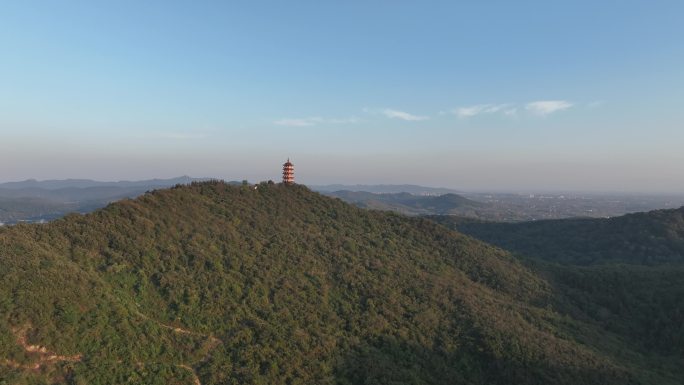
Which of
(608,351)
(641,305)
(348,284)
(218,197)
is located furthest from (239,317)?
(641,305)

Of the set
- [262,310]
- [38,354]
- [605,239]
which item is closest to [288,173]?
[262,310]

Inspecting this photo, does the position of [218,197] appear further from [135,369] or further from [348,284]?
[135,369]

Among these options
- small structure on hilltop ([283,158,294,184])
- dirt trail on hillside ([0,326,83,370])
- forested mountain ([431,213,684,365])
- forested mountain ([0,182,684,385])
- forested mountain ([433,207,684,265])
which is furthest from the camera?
forested mountain ([433,207,684,265])

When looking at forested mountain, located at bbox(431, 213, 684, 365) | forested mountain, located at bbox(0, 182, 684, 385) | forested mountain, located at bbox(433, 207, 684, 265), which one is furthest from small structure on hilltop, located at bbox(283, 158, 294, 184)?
forested mountain, located at bbox(433, 207, 684, 265)

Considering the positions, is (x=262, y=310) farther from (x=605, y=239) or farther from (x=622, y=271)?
(x=605, y=239)

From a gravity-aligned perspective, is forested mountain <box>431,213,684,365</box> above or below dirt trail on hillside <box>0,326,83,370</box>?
below

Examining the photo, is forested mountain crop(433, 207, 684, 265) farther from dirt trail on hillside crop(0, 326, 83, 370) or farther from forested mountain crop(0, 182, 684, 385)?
dirt trail on hillside crop(0, 326, 83, 370)

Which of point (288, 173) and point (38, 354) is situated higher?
A: point (288, 173)

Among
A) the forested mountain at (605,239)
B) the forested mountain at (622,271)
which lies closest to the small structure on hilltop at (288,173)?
the forested mountain at (622,271)
